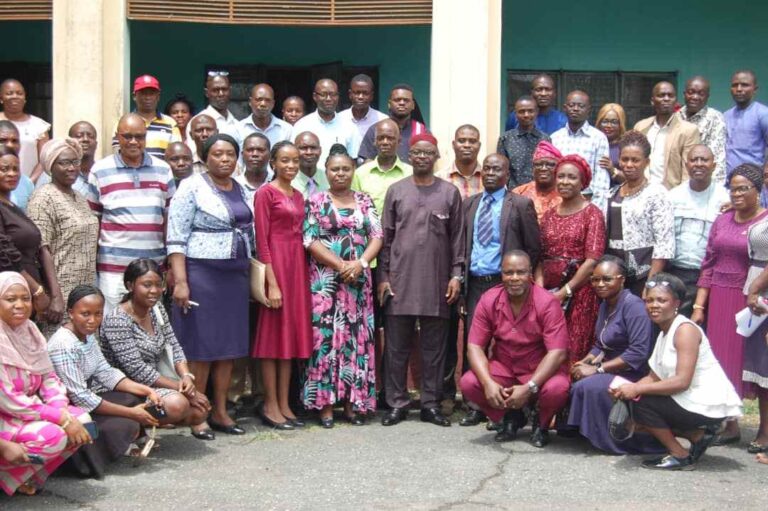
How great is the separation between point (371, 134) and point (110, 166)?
2087 mm

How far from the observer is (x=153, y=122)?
7.81 m

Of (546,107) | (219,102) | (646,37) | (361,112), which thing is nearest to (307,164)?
(361,112)

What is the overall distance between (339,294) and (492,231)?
1.11 m

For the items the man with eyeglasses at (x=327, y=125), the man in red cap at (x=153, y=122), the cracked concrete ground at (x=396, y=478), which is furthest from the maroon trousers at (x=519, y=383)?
the man in red cap at (x=153, y=122)

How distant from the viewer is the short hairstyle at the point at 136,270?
19.8 ft

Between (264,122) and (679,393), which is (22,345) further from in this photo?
(679,393)

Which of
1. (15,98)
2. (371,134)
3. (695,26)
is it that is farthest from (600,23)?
(15,98)

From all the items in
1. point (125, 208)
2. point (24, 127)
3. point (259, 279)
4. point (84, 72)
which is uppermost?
point (84, 72)

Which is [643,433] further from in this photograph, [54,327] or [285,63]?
[285,63]

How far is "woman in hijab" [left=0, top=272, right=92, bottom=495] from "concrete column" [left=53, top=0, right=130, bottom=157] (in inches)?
118

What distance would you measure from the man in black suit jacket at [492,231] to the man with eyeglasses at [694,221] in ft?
3.16

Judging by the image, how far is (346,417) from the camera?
696 centimetres

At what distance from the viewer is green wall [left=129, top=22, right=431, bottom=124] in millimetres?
11078

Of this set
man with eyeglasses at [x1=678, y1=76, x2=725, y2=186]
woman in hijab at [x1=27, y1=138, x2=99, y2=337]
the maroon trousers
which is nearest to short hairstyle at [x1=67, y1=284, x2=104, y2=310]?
woman in hijab at [x1=27, y1=138, x2=99, y2=337]
